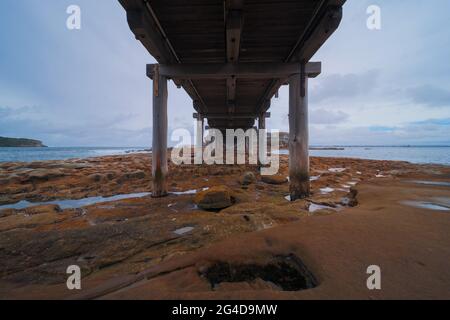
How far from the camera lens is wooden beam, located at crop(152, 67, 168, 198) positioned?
5.30 metres

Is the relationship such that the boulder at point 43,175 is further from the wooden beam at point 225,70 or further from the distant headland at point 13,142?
the distant headland at point 13,142

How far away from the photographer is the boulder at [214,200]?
4199 mm

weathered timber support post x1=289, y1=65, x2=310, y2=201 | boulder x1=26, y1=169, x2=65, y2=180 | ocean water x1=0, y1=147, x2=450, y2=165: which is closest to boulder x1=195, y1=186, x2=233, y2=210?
weathered timber support post x1=289, y1=65, x2=310, y2=201

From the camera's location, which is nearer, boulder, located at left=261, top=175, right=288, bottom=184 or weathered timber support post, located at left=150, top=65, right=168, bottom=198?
weathered timber support post, located at left=150, top=65, right=168, bottom=198

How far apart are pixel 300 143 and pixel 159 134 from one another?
399cm

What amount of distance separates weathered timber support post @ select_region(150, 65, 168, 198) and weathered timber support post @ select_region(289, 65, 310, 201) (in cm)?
369

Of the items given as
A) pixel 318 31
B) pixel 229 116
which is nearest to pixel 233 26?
pixel 318 31

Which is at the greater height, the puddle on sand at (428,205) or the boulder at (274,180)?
the puddle on sand at (428,205)

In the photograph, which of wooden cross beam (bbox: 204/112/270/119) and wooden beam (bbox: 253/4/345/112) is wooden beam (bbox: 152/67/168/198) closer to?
wooden beam (bbox: 253/4/345/112)

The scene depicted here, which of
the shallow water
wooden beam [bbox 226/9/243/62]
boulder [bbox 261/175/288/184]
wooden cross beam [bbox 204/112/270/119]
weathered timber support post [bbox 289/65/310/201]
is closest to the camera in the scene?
wooden beam [bbox 226/9/243/62]

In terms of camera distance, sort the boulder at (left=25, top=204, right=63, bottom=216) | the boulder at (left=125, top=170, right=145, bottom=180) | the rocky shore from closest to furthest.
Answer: the rocky shore, the boulder at (left=25, top=204, right=63, bottom=216), the boulder at (left=125, top=170, right=145, bottom=180)

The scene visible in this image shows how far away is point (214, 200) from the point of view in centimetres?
423

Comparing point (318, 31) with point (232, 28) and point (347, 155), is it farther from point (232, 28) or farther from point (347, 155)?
point (347, 155)

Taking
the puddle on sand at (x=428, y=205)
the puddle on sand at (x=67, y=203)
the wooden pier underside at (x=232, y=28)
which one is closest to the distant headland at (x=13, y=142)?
the puddle on sand at (x=67, y=203)
